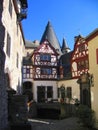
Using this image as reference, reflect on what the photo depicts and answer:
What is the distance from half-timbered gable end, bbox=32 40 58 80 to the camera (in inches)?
1298

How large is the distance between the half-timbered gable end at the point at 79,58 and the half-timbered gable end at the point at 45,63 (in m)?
3.84

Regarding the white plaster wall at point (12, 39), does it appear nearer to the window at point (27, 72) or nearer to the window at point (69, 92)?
the window at point (69, 92)

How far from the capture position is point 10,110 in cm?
1423

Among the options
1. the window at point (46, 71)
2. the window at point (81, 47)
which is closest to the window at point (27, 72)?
the window at point (46, 71)

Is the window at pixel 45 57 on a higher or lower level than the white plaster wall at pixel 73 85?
higher

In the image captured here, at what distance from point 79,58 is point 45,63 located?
18.8 feet

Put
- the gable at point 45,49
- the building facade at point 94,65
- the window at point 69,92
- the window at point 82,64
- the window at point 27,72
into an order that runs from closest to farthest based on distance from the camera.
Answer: the building facade at point 94,65, the window at point 82,64, the window at point 69,92, the window at point 27,72, the gable at point 45,49

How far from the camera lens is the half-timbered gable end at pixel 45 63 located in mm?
32969

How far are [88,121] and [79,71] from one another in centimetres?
1431

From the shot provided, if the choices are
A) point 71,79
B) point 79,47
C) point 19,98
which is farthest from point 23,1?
point 19,98

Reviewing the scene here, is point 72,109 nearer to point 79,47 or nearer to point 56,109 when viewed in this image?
point 56,109

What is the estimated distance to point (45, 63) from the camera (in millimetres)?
33312

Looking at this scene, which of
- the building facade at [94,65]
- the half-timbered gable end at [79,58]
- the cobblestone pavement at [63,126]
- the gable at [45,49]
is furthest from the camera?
the gable at [45,49]

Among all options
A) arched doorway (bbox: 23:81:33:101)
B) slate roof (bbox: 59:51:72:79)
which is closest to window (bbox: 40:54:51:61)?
slate roof (bbox: 59:51:72:79)
